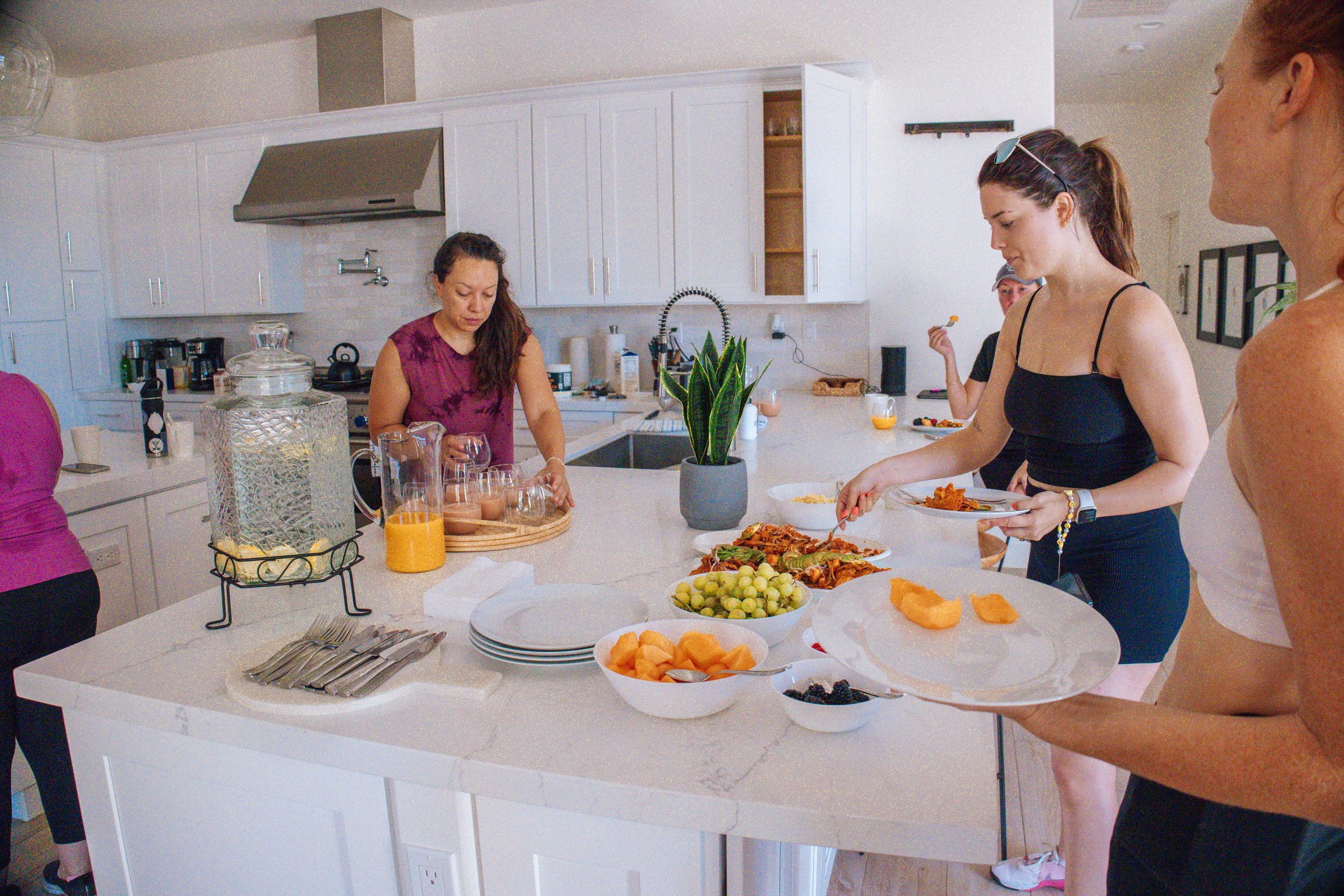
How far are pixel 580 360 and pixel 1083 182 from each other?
362 cm

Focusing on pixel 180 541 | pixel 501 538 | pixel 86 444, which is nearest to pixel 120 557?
pixel 180 541

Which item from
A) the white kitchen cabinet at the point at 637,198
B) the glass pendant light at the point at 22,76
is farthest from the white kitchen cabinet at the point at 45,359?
the glass pendant light at the point at 22,76

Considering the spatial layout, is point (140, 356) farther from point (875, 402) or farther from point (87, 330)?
point (875, 402)

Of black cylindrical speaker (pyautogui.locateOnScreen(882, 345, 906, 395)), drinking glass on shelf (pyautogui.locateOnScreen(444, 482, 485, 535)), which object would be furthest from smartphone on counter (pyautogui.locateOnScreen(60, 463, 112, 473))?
black cylindrical speaker (pyautogui.locateOnScreen(882, 345, 906, 395))

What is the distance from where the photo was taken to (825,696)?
3.61 feet

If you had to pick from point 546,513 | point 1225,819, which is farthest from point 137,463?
point 1225,819

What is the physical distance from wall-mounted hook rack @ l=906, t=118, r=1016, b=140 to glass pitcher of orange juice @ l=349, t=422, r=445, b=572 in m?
3.75

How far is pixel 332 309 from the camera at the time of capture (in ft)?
18.8

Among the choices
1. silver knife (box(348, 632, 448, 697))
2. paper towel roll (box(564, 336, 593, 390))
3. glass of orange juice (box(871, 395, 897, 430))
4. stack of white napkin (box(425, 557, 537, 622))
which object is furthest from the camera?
paper towel roll (box(564, 336, 593, 390))

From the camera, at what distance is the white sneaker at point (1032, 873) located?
7.56 ft

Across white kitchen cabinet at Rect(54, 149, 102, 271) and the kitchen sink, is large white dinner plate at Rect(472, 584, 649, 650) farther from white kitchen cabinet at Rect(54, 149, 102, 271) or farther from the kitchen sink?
white kitchen cabinet at Rect(54, 149, 102, 271)

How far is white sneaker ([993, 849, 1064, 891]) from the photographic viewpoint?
2305mm

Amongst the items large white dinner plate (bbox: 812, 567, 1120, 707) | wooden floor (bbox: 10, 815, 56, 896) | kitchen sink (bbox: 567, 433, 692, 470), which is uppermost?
large white dinner plate (bbox: 812, 567, 1120, 707)

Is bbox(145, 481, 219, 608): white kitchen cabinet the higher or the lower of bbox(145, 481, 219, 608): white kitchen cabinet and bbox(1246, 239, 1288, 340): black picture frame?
the lower
